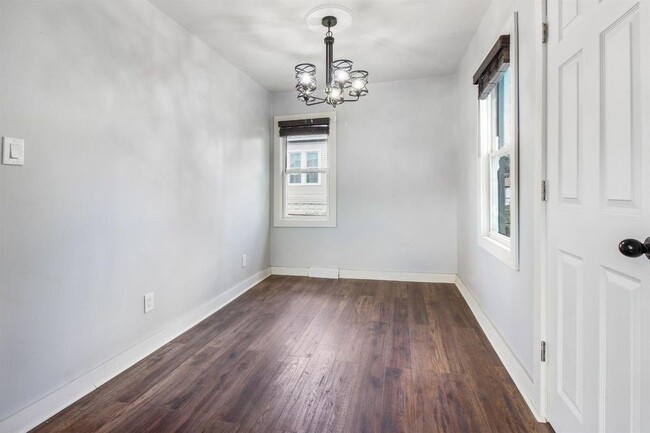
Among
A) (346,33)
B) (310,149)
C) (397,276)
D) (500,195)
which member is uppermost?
(346,33)

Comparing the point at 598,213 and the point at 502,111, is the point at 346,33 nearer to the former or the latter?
the point at 502,111

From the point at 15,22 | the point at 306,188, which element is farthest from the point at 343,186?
the point at 15,22

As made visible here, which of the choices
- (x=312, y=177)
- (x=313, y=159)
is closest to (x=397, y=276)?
(x=312, y=177)

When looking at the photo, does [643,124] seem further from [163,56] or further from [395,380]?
[163,56]

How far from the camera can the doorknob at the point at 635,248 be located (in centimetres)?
88

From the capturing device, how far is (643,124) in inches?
36.5

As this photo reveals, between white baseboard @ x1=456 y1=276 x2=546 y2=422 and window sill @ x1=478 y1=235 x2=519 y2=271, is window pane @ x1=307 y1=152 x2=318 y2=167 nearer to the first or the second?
window sill @ x1=478 y1=235 x2=519 y2=271

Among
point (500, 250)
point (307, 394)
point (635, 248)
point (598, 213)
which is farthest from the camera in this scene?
point (500, 250)

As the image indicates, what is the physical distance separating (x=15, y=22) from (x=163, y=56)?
104 centimetres

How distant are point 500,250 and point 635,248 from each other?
4.41ft

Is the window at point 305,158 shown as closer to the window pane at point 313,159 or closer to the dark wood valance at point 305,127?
the window pane at point 313,159

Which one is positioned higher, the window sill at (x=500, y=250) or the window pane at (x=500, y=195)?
the window pane at (x=500, y=195)

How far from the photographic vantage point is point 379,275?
4.22 metres

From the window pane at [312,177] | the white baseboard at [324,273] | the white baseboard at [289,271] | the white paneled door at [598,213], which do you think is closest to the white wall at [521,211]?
the white paneled door at [598,213]
